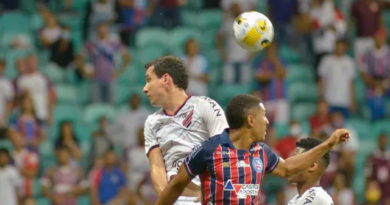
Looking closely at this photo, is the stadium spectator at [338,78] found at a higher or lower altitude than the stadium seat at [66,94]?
lower

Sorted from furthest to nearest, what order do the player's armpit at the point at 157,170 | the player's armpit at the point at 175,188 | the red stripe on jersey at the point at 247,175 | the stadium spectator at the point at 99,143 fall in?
the stadium spectator at the point at 99,143 → the player's armpit at the point at 157,170 → the red stripe on jersey at the point at 247,175 → the player's armpit at the point at 175,188

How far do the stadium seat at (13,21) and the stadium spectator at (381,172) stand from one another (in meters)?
6.33

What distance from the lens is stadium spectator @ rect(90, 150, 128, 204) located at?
1450 centimetres

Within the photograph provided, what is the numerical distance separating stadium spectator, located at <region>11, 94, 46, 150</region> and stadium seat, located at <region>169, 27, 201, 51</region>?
2.92 m

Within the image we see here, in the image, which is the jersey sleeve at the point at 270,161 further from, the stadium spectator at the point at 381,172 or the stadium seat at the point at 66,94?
the stadium seat at the point at 66,94

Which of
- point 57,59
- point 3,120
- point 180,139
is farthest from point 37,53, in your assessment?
point 180,139

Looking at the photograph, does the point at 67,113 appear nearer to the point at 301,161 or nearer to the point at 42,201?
the point at 42,201

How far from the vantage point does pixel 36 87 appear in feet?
51.5

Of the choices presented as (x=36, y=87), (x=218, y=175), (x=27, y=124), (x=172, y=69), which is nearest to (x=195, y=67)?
(x=36, y=87)

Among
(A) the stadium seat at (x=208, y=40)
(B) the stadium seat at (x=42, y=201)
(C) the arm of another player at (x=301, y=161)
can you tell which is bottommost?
(B) the stadium seat at (x=42, y=201)

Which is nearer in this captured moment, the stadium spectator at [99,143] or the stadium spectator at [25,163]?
the stadium spectator at [25,163]

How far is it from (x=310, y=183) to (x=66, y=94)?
9.79 m

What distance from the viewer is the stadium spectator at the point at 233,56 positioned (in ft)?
54.7

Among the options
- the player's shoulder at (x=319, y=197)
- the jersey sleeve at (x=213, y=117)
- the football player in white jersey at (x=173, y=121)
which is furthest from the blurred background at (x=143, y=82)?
the player's shoulder at (x=319, y=197)
